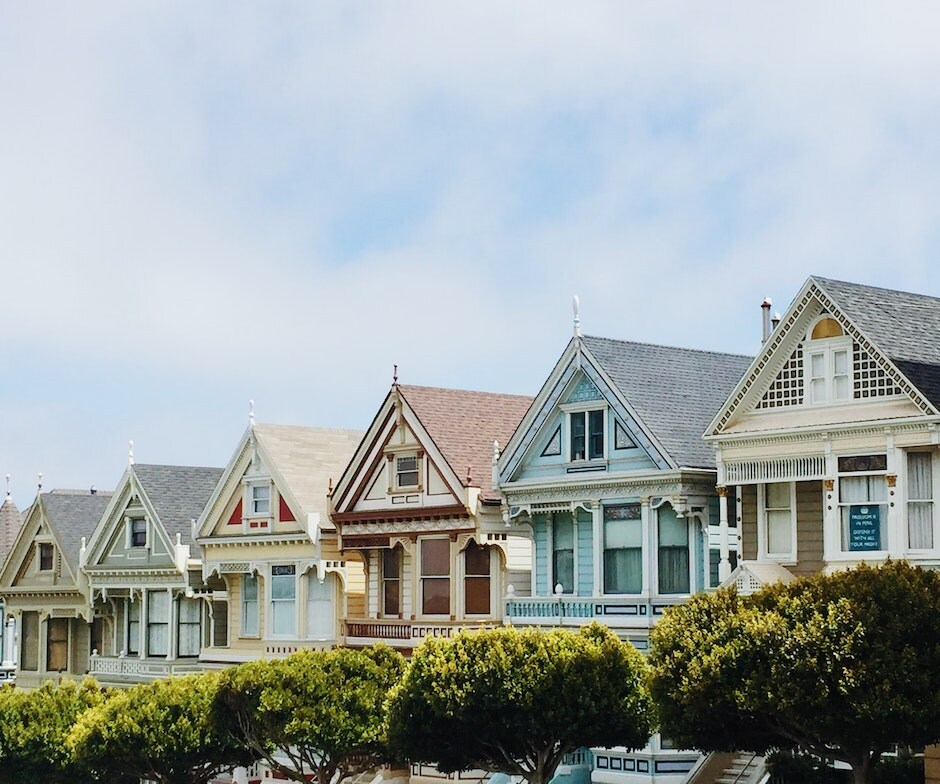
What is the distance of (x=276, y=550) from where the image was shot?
171ft

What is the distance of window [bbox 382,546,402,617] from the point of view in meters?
49.0

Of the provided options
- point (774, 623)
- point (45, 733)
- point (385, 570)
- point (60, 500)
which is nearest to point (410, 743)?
point (774, 623)

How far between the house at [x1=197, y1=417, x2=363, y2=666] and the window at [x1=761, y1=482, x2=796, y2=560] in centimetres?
1550

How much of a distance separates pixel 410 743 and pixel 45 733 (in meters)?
17.3

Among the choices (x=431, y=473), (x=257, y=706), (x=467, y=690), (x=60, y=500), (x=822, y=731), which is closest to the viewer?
(x=822, y=731)

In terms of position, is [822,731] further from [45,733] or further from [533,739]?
[45,733]

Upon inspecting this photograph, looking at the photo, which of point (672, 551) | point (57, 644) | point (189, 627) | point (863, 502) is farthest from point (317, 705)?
point (57, 644)

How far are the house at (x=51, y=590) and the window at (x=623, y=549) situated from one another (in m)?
25.0

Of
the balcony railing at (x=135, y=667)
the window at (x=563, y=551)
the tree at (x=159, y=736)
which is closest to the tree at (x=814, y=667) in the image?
the window at (x=563, y=551)

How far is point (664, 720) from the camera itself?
33.8m

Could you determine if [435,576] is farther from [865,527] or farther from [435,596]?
[865,527]

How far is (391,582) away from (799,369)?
16334 mm

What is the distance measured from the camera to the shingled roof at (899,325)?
116 ft

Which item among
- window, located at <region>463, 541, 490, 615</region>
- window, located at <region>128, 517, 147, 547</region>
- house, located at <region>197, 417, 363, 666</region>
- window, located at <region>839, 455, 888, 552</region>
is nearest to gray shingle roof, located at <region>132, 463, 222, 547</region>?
window, located at <region>128, 517, 147, 547</region>
